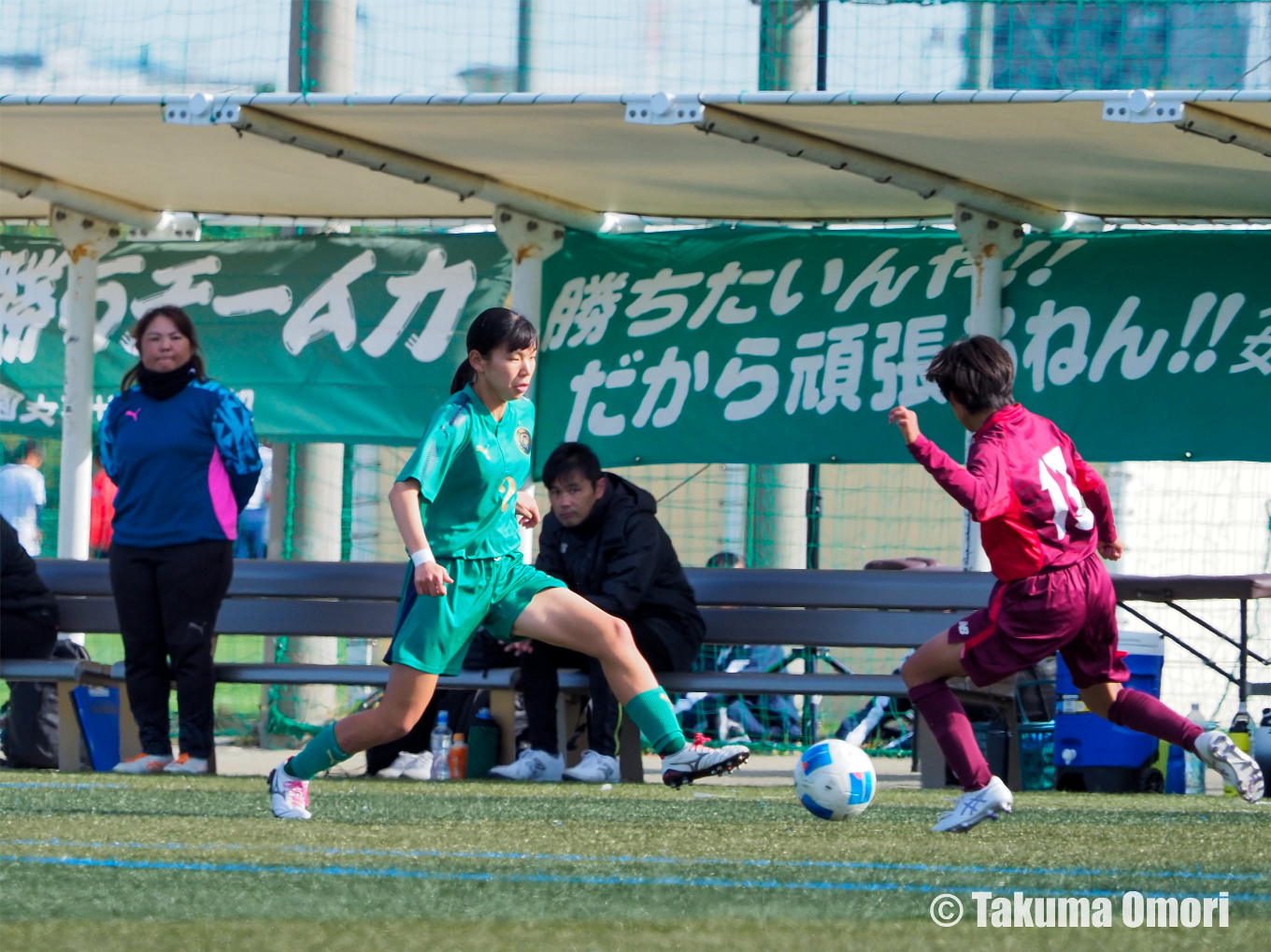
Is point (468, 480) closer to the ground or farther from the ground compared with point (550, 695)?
Answer: farther from the ground

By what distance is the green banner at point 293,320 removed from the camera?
9922mm

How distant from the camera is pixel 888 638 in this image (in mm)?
8273

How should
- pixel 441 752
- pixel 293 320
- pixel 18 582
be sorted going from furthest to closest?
pixel 293 320 < pixel 18 582 < pixel 441 752

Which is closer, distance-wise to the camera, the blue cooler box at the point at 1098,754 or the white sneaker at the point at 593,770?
the white sneaker at the point at 593,770

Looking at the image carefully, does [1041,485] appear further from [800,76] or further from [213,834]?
[800,76]

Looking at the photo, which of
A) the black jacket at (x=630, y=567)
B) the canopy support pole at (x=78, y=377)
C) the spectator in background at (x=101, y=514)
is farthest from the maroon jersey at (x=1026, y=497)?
the spectator in background at (x=101, y=514)

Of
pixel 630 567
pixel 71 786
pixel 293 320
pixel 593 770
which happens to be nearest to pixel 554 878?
pixel 71 786

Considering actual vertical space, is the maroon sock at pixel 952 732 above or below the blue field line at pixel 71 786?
above

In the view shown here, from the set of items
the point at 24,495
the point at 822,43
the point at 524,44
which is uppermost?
the point at 822,43

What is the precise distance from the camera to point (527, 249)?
960cm

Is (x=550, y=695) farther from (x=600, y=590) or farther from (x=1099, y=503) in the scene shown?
(x=1099, y=503)

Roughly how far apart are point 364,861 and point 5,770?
439 cm

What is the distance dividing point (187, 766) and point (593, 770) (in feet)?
5.57

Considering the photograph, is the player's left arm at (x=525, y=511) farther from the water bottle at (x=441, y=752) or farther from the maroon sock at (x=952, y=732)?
the water bottle at (x=441, y=752)
